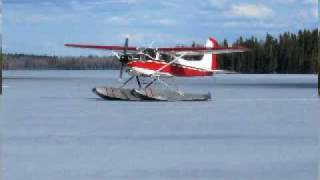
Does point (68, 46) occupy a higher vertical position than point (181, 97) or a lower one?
higher

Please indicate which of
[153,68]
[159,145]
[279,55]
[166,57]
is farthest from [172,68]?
[279,55]

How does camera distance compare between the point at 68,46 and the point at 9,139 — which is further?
the point at 68,46

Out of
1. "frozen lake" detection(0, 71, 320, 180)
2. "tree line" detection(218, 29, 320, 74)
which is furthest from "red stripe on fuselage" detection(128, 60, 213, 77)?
"tree line" detection(218, 29, 320, 74)

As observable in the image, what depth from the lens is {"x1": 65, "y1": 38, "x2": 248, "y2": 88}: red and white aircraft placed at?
18578 millimetres

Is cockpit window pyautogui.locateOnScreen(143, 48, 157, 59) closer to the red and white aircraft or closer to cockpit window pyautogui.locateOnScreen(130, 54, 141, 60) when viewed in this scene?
the red and white aircraft

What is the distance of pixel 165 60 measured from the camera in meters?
19.5

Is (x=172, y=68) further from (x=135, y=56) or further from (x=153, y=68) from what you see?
(x=135, y=56)

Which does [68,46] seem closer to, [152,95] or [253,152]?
[152,95]

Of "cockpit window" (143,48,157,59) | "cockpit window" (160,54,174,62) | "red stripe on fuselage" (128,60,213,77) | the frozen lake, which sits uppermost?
"cockpit window" (143,48,157,59)

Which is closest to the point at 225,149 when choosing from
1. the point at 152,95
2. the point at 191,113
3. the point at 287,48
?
the point at 191,113

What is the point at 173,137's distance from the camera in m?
9.87

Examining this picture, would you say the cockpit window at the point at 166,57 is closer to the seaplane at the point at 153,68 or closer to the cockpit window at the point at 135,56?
the seaplane at the point at 153,68

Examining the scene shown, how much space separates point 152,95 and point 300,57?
41.1m

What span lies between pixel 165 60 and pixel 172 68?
55 cm
